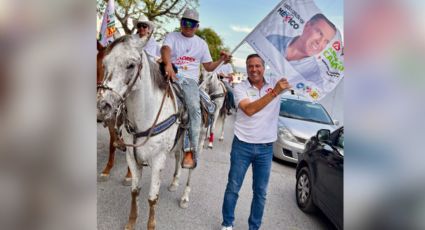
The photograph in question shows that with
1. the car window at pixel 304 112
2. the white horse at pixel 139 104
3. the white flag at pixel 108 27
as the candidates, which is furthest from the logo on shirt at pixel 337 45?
the car window at pixel 304 112

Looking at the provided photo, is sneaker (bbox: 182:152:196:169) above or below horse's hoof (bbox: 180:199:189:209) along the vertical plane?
above

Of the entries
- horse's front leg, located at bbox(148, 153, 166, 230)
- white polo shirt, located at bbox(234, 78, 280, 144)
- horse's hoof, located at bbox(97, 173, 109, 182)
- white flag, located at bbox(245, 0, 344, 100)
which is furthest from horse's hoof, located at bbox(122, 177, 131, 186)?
white flag, located at bbox(245, 0, 344, 100)

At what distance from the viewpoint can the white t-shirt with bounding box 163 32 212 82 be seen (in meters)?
4.06

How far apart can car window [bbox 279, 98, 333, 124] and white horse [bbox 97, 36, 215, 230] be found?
16.3 feet

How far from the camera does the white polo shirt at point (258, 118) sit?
10.2 ft

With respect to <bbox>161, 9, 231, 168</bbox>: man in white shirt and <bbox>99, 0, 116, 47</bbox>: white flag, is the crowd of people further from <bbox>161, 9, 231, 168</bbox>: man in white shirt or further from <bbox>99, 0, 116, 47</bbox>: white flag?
<bbox>99, 0, 116, 47</bbox>: white flag

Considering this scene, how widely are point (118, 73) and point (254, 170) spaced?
5.70ft

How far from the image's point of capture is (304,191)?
4.71 meters

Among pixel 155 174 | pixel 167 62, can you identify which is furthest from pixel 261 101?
pixel 155 174

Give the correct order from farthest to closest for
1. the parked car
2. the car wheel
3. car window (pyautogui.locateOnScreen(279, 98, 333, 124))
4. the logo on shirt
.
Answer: car window (pyautogui.locateOnScreen(279, 98, 333, 124)) < the parked car < the car wheel < the logo on shirt

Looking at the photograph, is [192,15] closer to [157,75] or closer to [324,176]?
[157,75]
